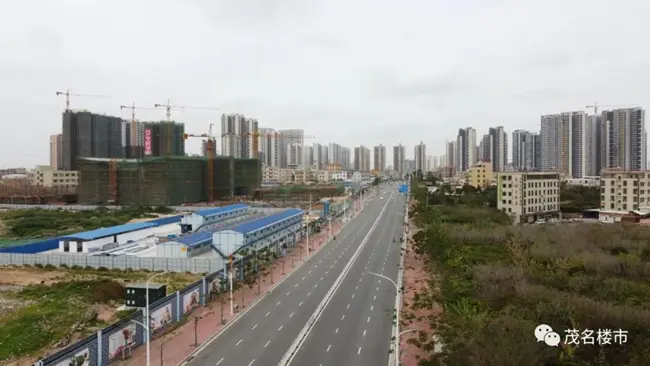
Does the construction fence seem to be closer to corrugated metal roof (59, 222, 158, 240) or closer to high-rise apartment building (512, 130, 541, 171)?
corrugated metal roof (59, 222, 158, 240)

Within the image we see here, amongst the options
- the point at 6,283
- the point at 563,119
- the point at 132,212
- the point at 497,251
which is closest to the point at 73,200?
the point at 132,212

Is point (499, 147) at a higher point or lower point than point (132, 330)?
higher

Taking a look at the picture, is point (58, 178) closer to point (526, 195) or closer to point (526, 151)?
point (526, 195)

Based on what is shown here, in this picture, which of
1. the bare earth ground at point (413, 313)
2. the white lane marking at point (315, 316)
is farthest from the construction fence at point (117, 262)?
the bare earth ground at point (413, 313)

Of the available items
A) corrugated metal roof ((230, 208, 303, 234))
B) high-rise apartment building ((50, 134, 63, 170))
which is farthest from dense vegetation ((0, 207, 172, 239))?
high-rise apartment building ((50, 134, 63, 170))

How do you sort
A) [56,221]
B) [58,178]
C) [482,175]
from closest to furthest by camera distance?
[56,221], [482,175], [58,178]

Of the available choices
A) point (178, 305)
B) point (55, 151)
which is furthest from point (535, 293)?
point (55, 151)

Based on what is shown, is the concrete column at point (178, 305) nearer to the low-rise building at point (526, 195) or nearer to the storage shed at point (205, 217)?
the storage shed at point (205, 217)
